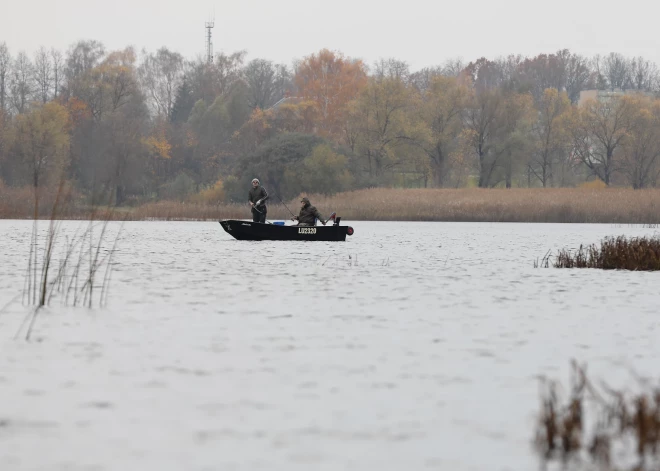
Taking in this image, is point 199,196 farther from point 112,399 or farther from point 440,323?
point 112,399

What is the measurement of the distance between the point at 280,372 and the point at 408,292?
25.6 feet

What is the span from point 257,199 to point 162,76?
69.4 metres

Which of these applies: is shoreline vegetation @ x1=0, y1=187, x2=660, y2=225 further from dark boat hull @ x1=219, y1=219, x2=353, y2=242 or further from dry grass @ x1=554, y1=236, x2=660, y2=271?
dry grass @ x1=554, y1=236, x2=660, y2=271

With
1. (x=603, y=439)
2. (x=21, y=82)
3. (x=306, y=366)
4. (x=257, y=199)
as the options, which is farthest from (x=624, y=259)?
(x=21, y=82)

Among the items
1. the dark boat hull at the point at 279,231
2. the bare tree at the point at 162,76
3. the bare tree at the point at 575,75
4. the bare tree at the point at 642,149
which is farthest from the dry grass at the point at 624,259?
the bare tree at the point at 575,75

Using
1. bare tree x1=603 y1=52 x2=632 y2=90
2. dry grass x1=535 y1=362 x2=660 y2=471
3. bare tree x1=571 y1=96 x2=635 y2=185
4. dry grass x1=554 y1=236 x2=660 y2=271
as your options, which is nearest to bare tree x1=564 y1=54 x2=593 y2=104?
bare tree x1=603 y1=52 x2=632 y2=90

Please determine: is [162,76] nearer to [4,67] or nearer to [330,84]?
[4,67]

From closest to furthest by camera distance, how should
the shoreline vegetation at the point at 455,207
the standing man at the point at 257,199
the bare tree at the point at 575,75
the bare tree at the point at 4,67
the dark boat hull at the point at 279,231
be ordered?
the dark boat hull at the point at 279,231 < the standing man at the point at 257,199 < the shoreline vegetation at the point at 455,207 < the bare tree at the point at 4,67 < the bare tree at the point at 575,75

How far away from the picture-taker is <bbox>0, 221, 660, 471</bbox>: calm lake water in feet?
20.5

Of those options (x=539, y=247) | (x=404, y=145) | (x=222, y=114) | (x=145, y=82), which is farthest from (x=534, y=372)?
(x=145, y=82)

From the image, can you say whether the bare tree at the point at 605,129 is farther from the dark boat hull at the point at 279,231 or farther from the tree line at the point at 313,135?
the dark boat hull at the point at 279,231

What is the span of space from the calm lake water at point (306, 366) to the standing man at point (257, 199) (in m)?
11.6

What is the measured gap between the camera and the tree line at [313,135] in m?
65.7

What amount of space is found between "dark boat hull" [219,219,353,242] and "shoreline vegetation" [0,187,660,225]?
54.6ft
